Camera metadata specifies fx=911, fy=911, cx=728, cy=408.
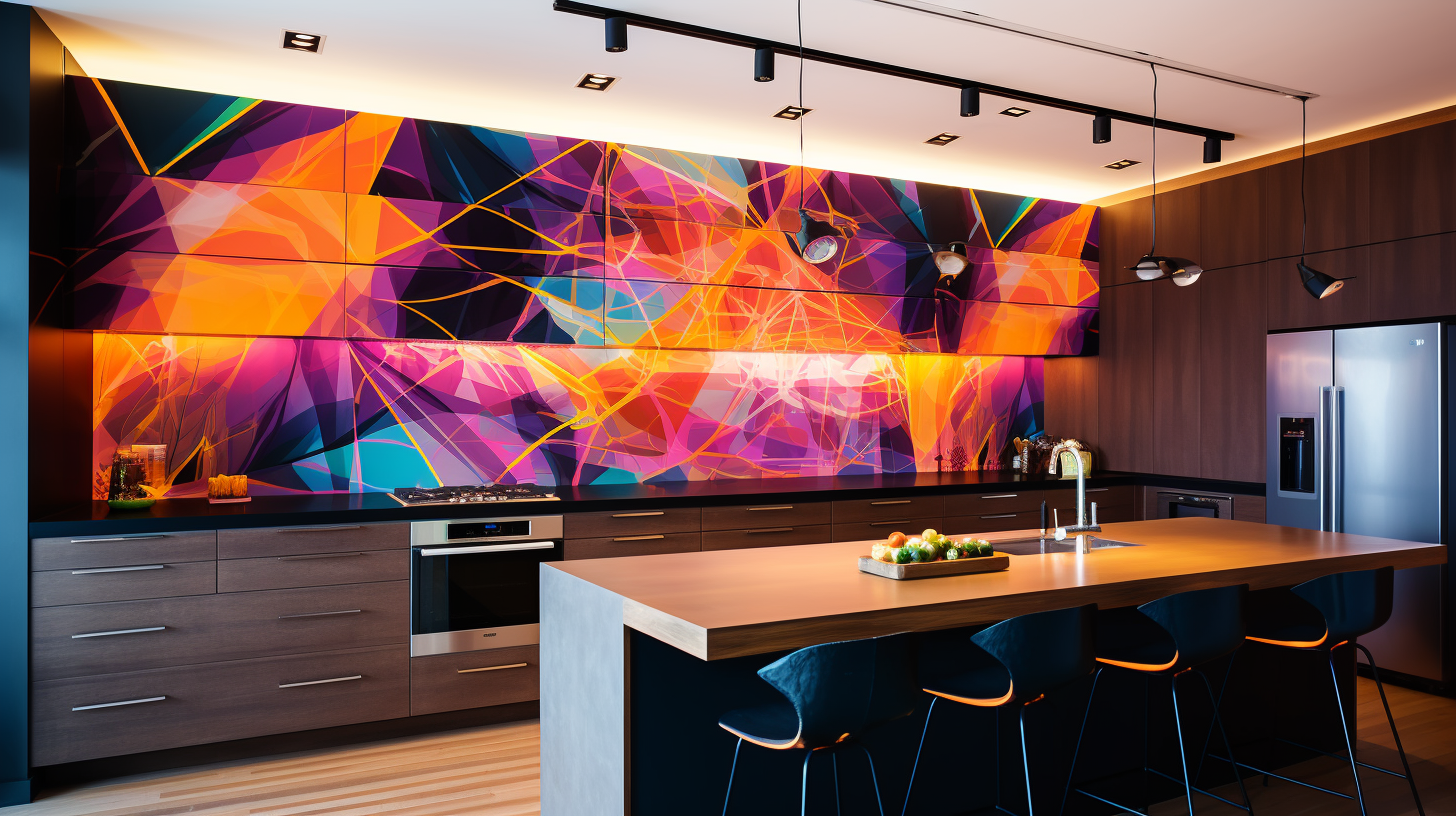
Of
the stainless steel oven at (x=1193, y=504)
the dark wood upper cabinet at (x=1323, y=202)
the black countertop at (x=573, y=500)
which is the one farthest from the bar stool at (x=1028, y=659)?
the dark wood upper cabinet at (x=1323, y=202)

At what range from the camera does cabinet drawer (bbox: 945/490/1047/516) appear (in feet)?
16.5

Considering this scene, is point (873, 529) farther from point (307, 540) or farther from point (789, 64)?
point (307, 540)

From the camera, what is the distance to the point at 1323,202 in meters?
4.68

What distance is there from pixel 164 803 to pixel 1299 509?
514 cm

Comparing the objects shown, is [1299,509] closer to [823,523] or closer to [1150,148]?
[1150,148]

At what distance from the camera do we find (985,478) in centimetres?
539

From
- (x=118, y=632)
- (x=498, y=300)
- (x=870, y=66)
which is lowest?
(x=118, y=632)

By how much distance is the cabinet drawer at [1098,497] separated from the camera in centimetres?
525

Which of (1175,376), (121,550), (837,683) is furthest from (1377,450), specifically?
(121,550)

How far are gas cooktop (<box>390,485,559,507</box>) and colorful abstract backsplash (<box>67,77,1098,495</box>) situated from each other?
15cm

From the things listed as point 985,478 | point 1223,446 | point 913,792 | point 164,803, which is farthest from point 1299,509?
point 164,803

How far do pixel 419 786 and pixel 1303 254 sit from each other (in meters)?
4.88

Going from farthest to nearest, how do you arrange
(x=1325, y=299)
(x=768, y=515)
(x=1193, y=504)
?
(x=1193, y=504), (x=1325, y=299), (x=768, y=515)

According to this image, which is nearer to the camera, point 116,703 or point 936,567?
point 936,567
